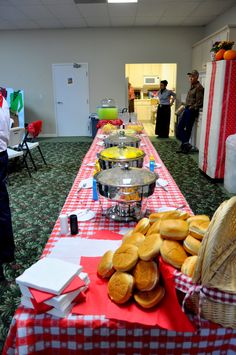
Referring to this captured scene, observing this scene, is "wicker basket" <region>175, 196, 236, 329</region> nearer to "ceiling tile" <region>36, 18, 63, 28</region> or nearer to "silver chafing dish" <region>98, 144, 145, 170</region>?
"silver chafing dish" <region>98, 144, 145, 170</region>

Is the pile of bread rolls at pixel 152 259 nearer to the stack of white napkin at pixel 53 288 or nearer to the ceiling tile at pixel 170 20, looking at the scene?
the stack of white napkin at pixel 53 288

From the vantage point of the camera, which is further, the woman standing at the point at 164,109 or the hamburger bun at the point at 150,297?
the woman standing at the point at 164,109

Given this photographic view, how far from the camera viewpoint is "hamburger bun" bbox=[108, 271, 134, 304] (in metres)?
0.87

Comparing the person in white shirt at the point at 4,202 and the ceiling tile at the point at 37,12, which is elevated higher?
the ceiling tile at the point at 37,12

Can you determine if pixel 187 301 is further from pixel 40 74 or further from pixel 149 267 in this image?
pixel 40 74

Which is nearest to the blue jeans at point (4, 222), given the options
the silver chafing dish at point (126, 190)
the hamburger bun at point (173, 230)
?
the silver chafing dish at point (126, 190)

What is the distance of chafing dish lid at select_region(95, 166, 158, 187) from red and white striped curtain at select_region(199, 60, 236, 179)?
2676mm

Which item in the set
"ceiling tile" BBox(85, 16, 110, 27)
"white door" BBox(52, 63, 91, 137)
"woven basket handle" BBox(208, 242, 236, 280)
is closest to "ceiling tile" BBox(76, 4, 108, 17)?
"ceiling tile" BBox(85, 16, 110, 27)

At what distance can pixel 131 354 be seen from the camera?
86 cm

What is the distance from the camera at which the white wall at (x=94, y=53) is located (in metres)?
7.23

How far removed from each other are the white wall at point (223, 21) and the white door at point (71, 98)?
309 cm

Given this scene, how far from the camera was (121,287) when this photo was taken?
0.89 metres

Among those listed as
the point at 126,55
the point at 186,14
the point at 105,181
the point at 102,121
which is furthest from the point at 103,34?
the point at 105,181

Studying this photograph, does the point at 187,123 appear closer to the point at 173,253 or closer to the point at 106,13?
the point at 106,13
